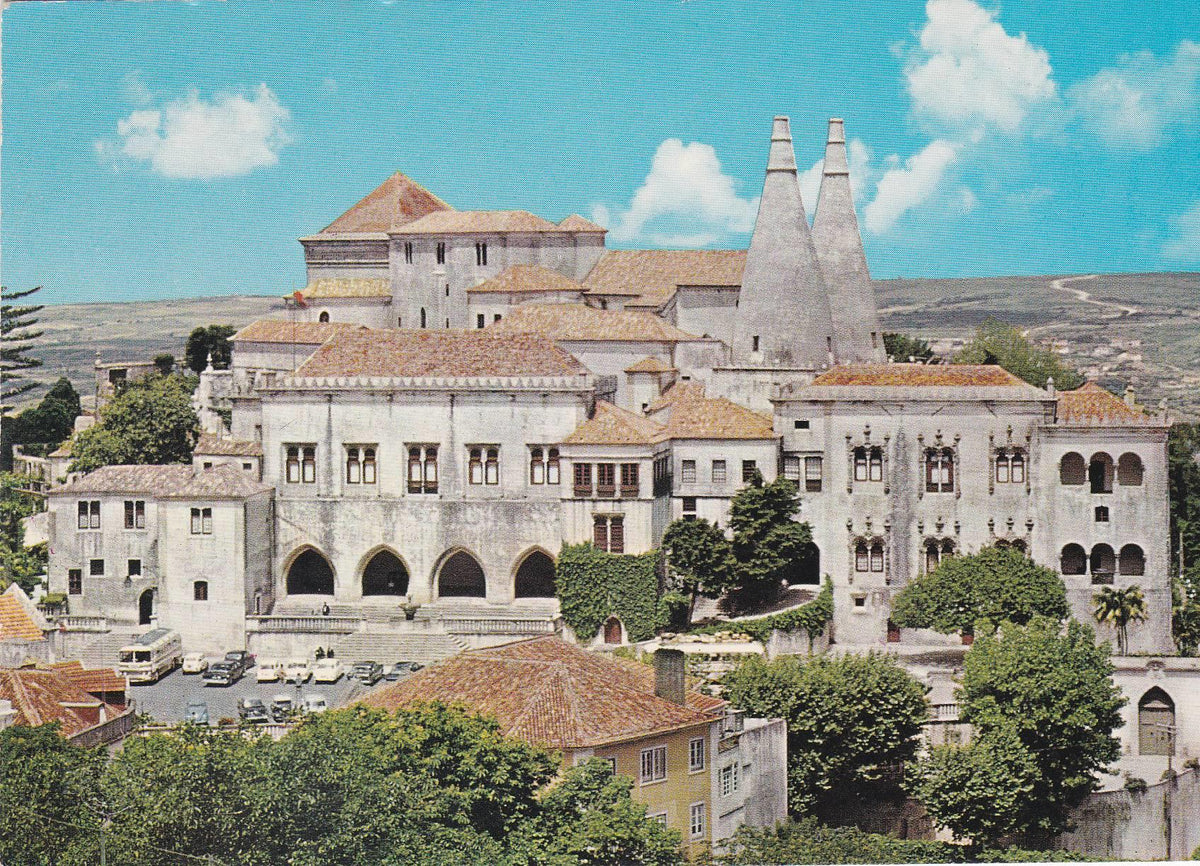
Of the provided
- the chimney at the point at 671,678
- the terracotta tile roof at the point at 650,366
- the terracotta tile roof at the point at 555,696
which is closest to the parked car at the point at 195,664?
the terracotta tile roof at the point at 555,696

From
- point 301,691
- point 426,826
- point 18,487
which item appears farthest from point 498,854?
point 18,487

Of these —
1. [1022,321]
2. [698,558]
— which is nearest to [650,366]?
[698,558]

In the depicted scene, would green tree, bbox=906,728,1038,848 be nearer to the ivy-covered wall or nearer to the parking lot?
the ivy-covered wall

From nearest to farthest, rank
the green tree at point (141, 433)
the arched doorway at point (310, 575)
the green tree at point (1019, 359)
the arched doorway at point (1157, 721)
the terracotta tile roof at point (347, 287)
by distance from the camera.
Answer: the arched doorway at point (1157, 721)
the arched doorway at point (310, 575)
the green tree at point (141, 433)
the terracotta tile roof at point (347, 287)
the green tree at point (1019, 359)

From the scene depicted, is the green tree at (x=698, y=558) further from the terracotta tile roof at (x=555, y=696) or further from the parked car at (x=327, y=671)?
the terracotta tile roof at (x=555, y=696)

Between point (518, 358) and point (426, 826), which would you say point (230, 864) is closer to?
point (426, 826)

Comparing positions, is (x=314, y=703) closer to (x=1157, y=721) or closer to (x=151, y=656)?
(x=151, y=656)

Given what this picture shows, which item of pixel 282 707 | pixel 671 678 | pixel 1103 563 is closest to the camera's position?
pixel 671 678
